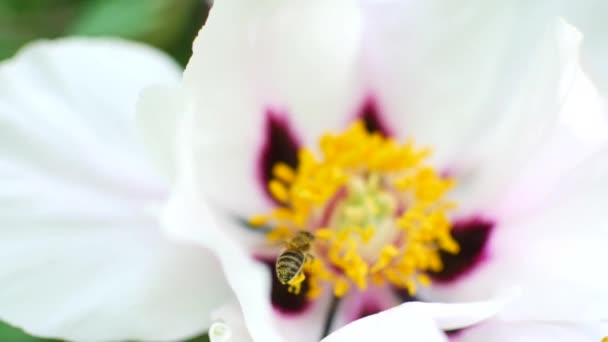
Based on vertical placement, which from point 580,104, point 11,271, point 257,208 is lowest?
point 11,271

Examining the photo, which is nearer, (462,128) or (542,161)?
(542,161)

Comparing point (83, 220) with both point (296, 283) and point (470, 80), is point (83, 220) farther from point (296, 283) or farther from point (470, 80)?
point (470, 80)

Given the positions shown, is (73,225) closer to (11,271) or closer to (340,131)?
(11,271)

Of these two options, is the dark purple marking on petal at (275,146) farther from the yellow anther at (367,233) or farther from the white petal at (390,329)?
the white petal at (390,329)

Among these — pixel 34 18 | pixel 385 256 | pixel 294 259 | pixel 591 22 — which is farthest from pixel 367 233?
pixel 34 18

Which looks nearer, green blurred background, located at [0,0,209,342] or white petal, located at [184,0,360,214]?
white petal, located at [184,0,360,214]

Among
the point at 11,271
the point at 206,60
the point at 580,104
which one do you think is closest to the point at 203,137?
the point at 206,60

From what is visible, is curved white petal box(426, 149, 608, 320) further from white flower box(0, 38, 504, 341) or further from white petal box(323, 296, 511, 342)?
white flower box(0, 38, 504, 341)

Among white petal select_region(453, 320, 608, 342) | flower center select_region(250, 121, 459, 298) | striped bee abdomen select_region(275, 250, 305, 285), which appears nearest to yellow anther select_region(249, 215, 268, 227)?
flower center select_region(250, 121, 459, 298)

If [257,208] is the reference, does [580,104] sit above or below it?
above
